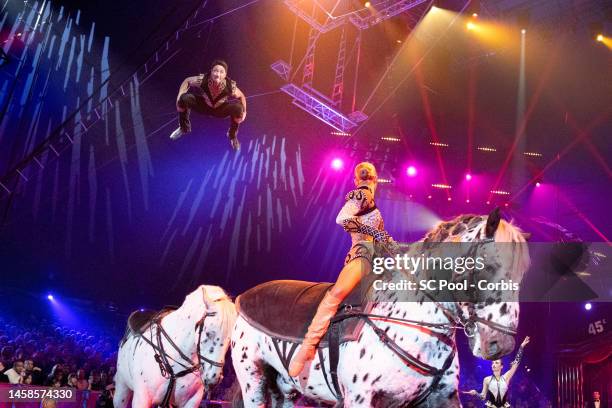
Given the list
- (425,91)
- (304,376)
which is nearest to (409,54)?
(425,91)

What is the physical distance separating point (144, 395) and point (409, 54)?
1182 cm

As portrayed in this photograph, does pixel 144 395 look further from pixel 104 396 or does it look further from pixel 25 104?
pixel 25 104

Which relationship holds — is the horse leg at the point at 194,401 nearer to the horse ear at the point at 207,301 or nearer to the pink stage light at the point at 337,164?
the horse ear at the point at 207,301

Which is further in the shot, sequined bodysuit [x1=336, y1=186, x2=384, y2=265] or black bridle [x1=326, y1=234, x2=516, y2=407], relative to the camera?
sequined bodysuit [x1=336, y1=186, x2=384, y2=265]

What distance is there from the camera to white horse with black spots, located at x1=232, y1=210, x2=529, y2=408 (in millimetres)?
3404

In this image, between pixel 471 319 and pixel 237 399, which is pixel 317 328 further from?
pixel 237 399

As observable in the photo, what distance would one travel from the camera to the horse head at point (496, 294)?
3.34 m

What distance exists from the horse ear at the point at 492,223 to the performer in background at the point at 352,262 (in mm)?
806

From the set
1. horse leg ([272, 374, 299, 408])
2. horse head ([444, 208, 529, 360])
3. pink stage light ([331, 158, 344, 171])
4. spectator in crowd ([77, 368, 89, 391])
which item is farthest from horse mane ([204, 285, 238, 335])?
pink stage light ([331, 158, 344, 171])

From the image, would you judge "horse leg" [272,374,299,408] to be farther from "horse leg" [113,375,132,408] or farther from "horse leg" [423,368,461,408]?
"horse leg" [113,375,132,408]

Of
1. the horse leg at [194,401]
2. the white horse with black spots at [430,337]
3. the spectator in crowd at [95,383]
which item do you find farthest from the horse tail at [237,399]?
the spectator in crowd at [95,383]

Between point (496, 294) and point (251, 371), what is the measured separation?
7.73 feet

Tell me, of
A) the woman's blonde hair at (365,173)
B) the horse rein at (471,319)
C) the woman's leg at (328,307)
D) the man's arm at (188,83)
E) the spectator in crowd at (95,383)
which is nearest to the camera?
the horse rein at (471,319)

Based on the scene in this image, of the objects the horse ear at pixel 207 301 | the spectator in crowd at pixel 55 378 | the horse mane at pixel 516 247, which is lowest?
the spectator in crowd at pixel 55 378
